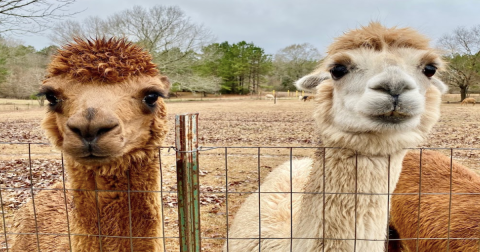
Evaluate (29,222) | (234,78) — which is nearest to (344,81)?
(29,222)

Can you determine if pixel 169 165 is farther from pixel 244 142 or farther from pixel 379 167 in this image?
→ pixel 379 167

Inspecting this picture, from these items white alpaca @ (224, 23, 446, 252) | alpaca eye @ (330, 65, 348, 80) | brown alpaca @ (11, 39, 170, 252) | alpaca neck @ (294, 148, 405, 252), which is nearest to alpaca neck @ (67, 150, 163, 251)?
brown alpaca @ (11, 39, 170, 252)

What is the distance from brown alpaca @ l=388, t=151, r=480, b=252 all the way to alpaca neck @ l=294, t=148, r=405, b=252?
0.92 meters

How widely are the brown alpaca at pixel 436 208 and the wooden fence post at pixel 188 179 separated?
209cm

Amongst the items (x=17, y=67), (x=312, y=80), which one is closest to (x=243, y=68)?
(x=17, y=67)

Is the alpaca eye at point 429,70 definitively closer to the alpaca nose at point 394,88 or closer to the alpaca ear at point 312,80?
the alpaca nose at point 394,88

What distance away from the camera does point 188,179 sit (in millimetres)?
1954

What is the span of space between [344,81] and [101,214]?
211 centimetres

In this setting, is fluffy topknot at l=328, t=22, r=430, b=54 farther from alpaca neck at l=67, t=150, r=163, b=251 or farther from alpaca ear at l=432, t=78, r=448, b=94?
alpaca neck at l=67, t=150, r=163, b=251

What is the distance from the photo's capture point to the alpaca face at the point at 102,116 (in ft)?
6.29

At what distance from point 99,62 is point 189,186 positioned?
3.70 ft

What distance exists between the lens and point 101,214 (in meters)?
2.23

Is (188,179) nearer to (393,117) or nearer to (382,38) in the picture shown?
(393,117)

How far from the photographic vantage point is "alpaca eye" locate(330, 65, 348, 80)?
2.65 meters
